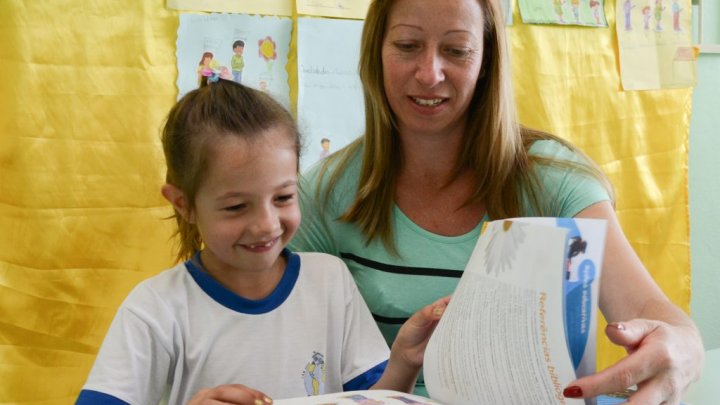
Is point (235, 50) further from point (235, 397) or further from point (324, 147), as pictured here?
point (235, 397)

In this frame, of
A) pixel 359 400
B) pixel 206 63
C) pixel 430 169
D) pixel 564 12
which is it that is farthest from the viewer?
pixel 564 12

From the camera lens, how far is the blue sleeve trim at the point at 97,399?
34.1 inches

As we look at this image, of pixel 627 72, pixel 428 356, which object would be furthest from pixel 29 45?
pixel 627 72

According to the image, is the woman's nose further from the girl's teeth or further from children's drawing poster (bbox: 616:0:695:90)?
children's drawing poster (bbox: 616:0:695:90)

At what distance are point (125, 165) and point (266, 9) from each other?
487 mm

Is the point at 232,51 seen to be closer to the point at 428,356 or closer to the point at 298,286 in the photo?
the point at 298,286

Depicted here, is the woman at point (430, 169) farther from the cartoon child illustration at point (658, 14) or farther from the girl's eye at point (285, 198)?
the cartoon child illustration at point (658, 14)

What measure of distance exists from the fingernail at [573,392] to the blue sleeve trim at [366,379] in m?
0.39

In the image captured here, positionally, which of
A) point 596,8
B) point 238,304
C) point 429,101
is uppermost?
point 596,8

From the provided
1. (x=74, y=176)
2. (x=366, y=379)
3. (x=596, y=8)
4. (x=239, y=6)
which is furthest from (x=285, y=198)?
(x=596, y=8)

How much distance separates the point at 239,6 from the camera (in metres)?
1.85

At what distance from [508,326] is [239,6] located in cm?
133

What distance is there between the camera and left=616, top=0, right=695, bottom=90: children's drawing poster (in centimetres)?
243

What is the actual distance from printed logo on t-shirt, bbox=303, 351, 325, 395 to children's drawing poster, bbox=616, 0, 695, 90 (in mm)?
1740
